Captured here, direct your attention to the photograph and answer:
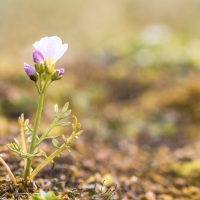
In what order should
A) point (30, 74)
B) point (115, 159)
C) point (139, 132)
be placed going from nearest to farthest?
1. point (30, 74)
2. point (115, 159)
3. point (139, 132)

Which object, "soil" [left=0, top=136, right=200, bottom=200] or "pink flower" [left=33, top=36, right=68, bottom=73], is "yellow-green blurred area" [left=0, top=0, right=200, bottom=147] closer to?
"soil" [left=0, top=136, right=200, bottom=200]

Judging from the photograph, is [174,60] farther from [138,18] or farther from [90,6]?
[90,6]

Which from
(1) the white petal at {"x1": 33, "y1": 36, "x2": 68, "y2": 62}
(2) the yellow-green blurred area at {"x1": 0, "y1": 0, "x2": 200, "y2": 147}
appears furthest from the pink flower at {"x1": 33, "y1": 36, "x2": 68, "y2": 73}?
(2) the yellow-green blurred area at {"x1": 0, "y1": 0, "x2": 200, "y2": 147}

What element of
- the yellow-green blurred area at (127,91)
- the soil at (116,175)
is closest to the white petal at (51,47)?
the soil at (116,175)

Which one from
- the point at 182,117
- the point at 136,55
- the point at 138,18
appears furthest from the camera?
the point at 138,18

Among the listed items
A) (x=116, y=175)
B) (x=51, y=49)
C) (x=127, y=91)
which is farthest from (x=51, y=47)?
(x=127, y=91)

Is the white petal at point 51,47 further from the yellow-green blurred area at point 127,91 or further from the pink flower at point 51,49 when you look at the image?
the yellow-green blurred area at point 127,91

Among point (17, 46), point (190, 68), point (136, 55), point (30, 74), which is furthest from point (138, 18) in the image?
point (30, 74)

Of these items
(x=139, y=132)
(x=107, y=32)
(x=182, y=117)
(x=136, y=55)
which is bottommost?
(x=139, y=132)
